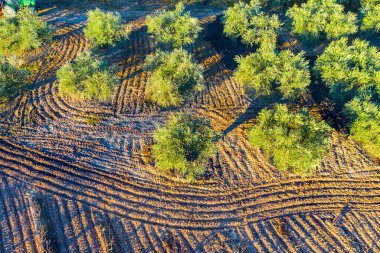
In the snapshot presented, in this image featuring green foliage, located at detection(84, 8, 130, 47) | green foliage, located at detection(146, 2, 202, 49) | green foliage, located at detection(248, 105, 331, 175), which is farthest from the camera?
green foliage, located at detection(146, 2, 202, 49)

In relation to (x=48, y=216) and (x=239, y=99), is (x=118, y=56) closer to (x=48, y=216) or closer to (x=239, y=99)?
(x=239, y=99)

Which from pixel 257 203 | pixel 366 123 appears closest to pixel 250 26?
pixel 366 123

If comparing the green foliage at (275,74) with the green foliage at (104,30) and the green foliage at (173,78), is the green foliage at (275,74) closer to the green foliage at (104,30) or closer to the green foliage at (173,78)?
the green foliage at (173,78)

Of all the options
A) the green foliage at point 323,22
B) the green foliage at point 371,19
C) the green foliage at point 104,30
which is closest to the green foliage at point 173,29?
the green foliage at point 104,30

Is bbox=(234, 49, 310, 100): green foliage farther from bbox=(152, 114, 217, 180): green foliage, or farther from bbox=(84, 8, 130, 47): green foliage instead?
bbox=(84, 8, 130, 47): green foliage

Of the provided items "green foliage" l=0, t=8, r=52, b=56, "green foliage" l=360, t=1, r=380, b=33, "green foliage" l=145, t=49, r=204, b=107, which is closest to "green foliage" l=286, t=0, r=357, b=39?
"green foliage" l=360, t=1, r=380, b=33

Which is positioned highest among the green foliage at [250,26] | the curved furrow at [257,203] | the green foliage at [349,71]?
the green foliage at [250,26]
